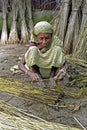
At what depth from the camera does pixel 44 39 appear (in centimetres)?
277

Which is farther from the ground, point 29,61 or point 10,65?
point 29,61

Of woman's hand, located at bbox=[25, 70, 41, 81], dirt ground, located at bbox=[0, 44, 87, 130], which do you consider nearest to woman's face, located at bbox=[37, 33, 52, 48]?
woman's hand, located at bbox=[25, 70, 41, 81]

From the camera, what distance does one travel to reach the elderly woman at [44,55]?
276cm

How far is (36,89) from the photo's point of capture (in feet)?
8.31

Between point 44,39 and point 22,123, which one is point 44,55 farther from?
point 22,123

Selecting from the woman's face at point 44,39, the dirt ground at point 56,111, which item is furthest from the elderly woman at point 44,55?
the dirt ground at point 56,111

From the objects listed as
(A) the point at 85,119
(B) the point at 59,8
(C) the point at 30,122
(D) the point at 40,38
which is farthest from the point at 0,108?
(B) the point at 59,8

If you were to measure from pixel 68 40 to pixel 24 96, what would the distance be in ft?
5.52

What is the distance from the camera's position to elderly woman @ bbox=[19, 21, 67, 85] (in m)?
2.76

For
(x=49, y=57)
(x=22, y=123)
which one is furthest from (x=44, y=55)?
(x=22, y=123)

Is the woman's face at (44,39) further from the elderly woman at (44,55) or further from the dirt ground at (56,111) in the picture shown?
the dirt ground at (56,111)

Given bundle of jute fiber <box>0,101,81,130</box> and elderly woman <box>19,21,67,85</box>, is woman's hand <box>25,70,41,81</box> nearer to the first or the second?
elderly woman <box>19,21,67,85</box>

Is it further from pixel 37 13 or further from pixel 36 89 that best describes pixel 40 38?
pixel 37 13

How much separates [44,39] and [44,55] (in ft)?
0.50
